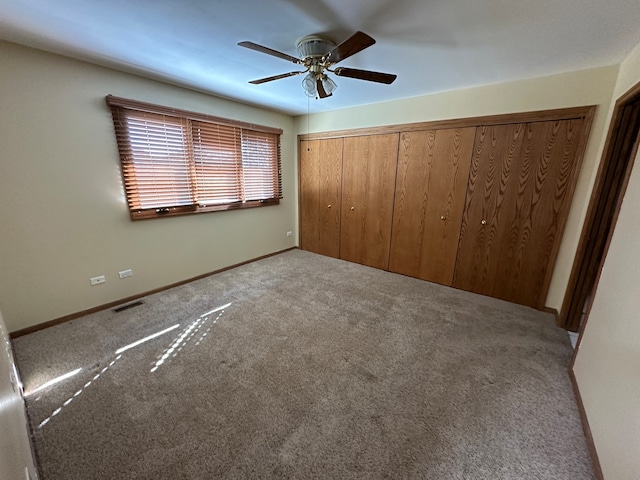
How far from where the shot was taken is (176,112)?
289 cm

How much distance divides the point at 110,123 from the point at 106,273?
4.97 feet

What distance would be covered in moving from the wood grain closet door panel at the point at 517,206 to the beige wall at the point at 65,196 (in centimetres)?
350

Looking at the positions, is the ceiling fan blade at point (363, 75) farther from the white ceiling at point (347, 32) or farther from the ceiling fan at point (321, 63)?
the white ceiling at point (347, 32)

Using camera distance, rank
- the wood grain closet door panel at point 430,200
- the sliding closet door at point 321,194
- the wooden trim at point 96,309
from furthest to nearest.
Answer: the sliding closet door at point 321,194, the wood grain closet door panel at point 430,200, the wooden trim at point 96,309

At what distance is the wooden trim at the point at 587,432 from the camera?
1233mm

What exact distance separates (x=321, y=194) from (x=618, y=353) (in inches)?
143

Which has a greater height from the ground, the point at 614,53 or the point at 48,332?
the point at 614,53

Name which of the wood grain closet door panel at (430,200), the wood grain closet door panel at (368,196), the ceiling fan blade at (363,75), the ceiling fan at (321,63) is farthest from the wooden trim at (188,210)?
the ceiling fan blade at (363,75)

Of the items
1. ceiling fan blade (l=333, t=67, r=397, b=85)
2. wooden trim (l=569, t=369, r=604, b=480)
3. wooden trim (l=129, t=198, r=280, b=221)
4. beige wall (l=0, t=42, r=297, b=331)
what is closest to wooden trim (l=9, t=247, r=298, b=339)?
beige wall (l=0, t=42, r=297, b=331)

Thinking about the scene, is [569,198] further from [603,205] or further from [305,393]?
[305,393]

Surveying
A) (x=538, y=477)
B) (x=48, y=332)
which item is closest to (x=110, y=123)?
(x=48, y=332)

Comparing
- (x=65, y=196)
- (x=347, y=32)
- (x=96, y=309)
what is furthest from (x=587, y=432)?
(x=65, y=196)

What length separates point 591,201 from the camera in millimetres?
2254

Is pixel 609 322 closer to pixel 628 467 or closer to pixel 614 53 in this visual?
pixel 628 467
